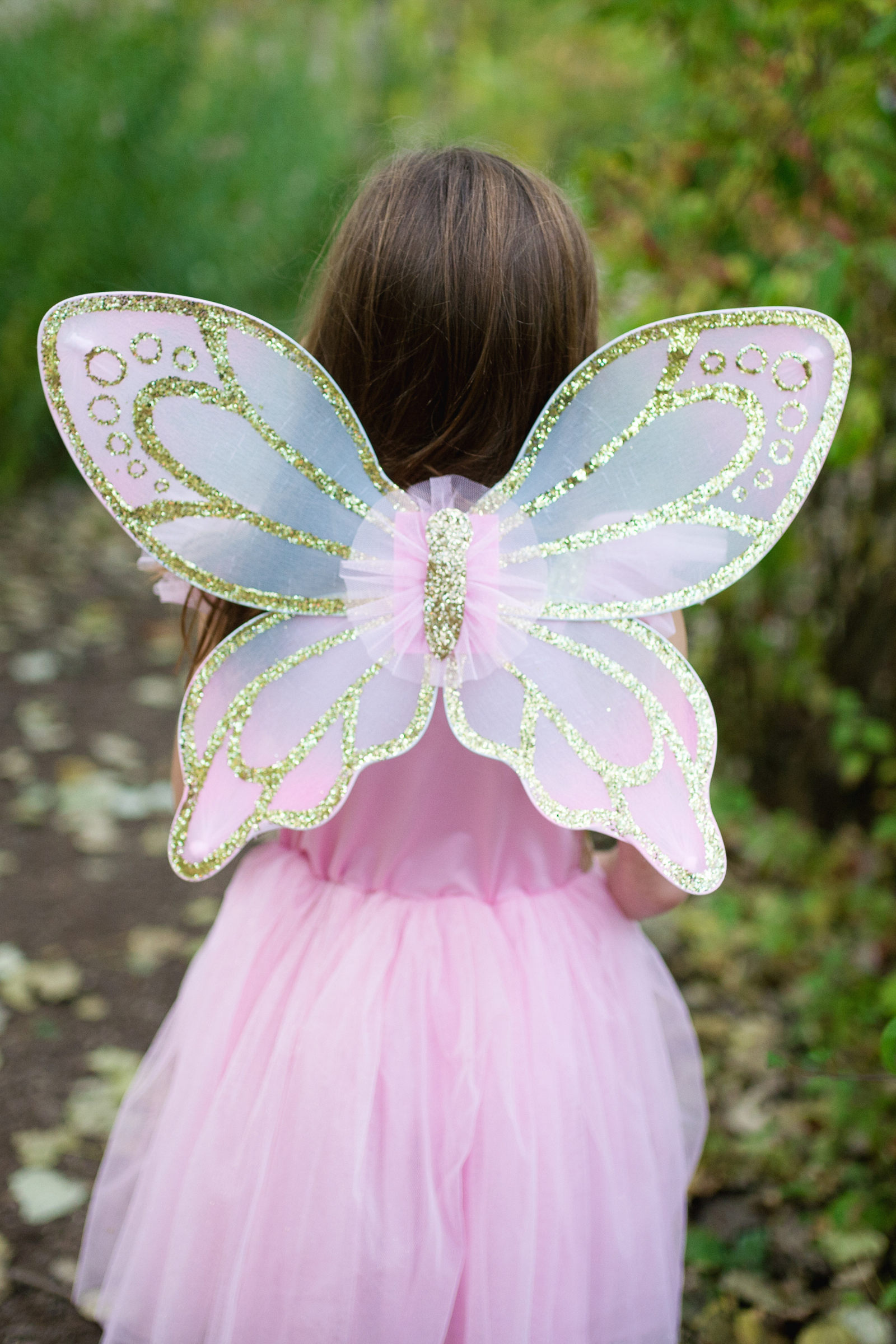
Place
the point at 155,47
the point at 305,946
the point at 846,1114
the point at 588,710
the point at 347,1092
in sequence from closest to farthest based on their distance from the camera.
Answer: the point at 588,710, the point at 347,1092, the point at 305,946, the point at 846,1114, the point at 155,47

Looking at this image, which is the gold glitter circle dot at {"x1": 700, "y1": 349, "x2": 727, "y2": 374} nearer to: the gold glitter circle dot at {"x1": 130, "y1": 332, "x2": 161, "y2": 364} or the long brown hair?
the long brown hair

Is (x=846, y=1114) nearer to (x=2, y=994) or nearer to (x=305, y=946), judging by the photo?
(x=305, y=946)

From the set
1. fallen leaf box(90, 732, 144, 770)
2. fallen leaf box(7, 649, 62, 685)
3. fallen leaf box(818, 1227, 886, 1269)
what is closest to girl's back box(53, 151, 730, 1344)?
fallen leaf box(818, 1227, 886, 1269)

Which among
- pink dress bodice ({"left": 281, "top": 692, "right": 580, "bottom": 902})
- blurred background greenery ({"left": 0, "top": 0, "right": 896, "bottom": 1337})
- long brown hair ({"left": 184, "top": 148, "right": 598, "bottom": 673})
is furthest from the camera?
blurred background greenery ({"left": 0, "top": 0, "right": 896, "bottom": 1337})

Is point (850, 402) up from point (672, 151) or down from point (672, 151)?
down

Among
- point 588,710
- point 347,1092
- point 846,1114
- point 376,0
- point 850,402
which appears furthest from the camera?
point 376,0

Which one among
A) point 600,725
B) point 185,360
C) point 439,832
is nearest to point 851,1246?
point 439,832

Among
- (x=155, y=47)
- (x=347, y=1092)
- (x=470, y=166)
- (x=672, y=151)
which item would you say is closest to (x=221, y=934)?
(x=347, y=1092)
